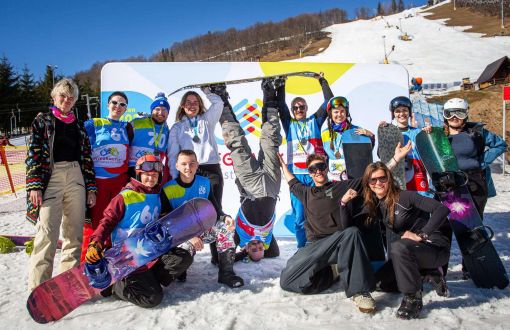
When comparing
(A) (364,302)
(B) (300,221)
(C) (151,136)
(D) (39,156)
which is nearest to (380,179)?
(A) (364,302)

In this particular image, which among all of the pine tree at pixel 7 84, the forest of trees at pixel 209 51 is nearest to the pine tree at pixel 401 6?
the forest of trees at pixel 209 51

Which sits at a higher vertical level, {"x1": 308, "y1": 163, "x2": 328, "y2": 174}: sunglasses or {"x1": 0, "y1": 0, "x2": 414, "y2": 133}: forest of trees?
{"x1": 0, "y1": 0, "x2": 414, "y2": 133}: forest of trees

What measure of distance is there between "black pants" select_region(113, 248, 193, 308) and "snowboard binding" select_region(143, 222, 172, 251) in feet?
0.49

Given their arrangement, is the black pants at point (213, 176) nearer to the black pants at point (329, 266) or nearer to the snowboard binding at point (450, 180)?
the black pants at point (329, 266)

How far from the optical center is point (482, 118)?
653 inches

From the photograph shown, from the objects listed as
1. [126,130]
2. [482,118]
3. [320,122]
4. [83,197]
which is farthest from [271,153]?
[482,118]

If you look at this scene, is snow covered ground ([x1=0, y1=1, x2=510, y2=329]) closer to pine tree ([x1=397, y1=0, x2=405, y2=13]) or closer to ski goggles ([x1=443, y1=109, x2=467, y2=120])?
ski goggles ([x1=443, y1=109, x2=467, y2=120])

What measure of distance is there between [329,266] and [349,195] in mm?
738

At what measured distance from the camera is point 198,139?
370 centimetres

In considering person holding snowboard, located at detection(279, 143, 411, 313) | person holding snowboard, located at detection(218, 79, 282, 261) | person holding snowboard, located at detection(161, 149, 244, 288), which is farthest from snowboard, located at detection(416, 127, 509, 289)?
person holding snowboard, located at detection(161, 149, 244, 288)

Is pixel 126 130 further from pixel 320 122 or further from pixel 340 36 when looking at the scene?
pixel 340 36

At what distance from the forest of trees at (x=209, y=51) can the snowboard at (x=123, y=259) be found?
108ft

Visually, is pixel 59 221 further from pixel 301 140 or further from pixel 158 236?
pixel 301 140

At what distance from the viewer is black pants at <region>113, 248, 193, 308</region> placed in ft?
9.12
